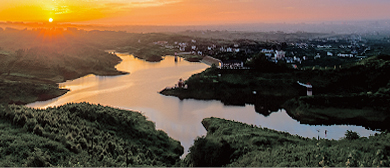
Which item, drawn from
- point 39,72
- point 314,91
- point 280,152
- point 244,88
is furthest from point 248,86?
point 39,72

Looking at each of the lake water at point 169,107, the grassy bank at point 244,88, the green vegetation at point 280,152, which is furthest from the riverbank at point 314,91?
the green vegetation at point 280,152

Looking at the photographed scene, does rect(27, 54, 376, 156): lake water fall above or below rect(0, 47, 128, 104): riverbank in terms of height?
below

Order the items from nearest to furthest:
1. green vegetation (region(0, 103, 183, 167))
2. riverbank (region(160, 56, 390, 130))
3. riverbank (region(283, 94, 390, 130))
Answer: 1. green vegetation (region(0, 103, 183, 167))
2. riverbank (region(283, 94, 390, 130))
3. riverbank (region(160, 56, 390, 130))

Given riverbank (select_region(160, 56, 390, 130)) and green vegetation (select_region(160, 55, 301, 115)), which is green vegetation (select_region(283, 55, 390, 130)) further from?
green vegetation (select_region(160, 55, 301, 115))

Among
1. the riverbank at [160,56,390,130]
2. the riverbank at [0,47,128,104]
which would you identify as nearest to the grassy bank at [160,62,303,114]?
the riverbank at [160,56,390,130]

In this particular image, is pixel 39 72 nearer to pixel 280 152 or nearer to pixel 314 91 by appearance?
pixel 314 91

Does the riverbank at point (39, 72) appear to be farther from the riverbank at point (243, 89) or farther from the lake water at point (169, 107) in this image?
the riverbank at point (243, 89)
